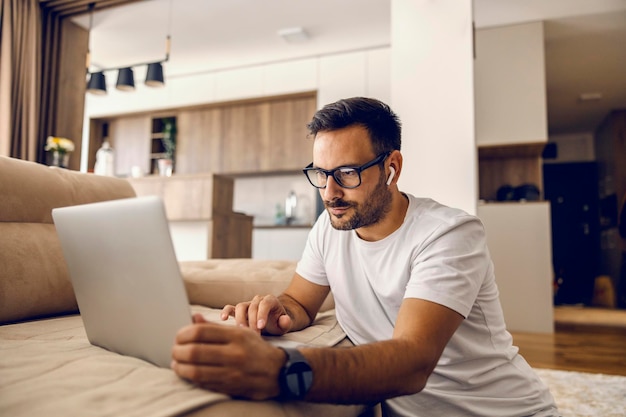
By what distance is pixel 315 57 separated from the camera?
5797 mm

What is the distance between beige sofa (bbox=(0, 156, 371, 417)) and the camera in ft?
1.85

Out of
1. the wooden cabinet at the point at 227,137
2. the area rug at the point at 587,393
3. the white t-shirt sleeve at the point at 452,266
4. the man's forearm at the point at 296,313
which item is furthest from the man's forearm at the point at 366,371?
the wooden cabinet at the point at 227,137

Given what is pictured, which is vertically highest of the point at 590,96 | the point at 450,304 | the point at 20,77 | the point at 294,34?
the point at 294,34

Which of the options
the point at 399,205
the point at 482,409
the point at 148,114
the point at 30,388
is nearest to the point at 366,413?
the point at 482,409

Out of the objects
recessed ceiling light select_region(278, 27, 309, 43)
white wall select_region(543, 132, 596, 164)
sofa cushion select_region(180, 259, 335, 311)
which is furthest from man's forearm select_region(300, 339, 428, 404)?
white wall select_region(543, 132, 596, 164)

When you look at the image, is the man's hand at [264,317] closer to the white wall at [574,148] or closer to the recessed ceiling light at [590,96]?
the recessed ceiling light at [590,96]

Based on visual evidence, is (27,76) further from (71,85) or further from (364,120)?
(364,120)

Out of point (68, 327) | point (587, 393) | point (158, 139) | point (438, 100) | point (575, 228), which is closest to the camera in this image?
point (68, 327)

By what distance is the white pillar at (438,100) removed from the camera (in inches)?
107

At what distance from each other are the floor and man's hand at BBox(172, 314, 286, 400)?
2578 millimetres

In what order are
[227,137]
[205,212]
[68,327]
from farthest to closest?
[227,137], [205,212], [68,327]

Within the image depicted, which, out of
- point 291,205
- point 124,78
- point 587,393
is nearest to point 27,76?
point 124,78

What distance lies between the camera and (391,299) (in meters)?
1.05

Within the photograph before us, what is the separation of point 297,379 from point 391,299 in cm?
49
